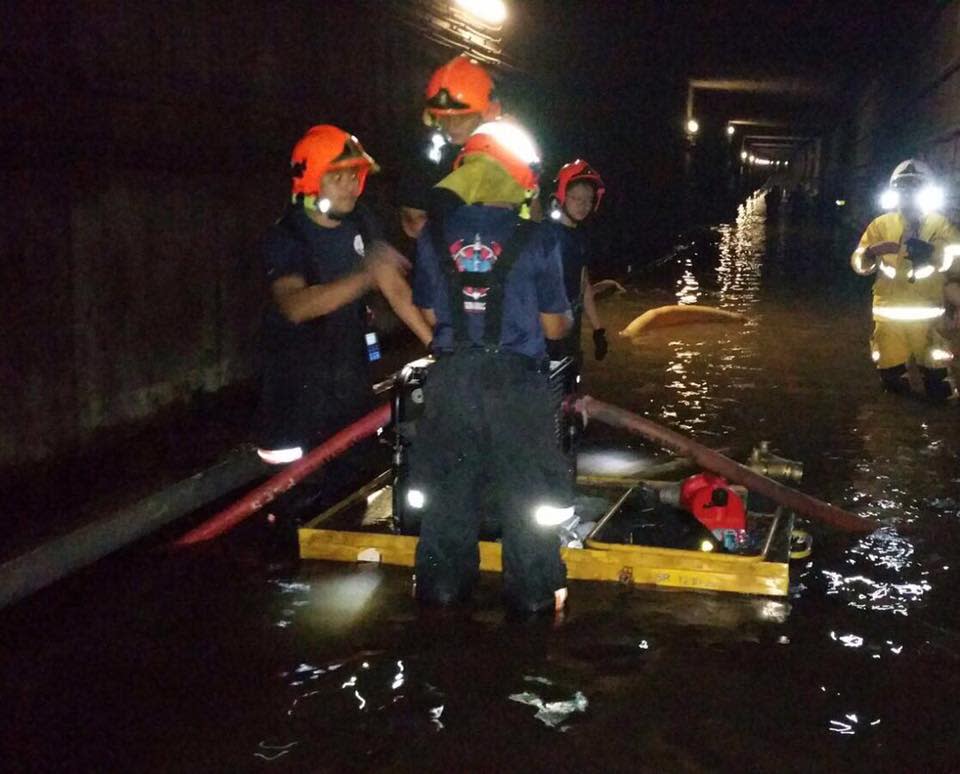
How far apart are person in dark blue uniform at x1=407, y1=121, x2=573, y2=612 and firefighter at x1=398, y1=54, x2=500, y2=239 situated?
49 centimetres

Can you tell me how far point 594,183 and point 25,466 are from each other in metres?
3.82

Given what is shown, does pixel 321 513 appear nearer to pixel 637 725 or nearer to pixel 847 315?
pixel 637 725

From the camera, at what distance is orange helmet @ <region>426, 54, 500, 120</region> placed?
493 cm

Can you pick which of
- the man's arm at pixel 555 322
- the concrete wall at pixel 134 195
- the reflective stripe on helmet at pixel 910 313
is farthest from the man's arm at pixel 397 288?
the reflective stripe on helmet at pixel 910 313

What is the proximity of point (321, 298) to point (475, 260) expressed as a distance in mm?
934

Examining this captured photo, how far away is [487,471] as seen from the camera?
4707 mm

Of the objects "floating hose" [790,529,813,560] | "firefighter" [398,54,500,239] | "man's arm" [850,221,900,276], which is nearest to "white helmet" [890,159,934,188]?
"man's arm" [850,221,900,276]

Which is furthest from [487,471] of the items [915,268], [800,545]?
[915,268]

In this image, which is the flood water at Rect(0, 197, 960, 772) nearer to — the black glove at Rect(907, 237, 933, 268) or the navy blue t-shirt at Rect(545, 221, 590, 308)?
the navy blue t-shirt at Rect(545, 221, 590, 308)

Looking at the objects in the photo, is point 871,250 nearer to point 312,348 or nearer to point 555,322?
point 555,322

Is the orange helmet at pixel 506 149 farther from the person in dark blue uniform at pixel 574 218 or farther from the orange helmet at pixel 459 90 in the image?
the person in dark blue uniform at pixel 574 218

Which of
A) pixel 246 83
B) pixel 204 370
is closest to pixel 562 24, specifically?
pixel 246 83

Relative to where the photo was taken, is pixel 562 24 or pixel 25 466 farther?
pixel 562 24

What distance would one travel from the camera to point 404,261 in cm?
497
